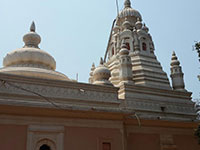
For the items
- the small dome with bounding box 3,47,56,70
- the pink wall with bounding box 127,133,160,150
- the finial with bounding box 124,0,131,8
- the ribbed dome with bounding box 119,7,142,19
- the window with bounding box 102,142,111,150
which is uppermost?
the finial with bounding box 124,0,131,8

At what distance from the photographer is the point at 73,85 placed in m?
12.9

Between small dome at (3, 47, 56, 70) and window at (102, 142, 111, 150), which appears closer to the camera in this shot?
window at (102, 142, 111, 150)

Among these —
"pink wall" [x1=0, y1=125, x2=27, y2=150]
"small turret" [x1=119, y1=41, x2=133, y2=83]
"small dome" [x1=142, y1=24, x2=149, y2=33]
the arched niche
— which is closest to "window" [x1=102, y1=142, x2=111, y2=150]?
the arched niche

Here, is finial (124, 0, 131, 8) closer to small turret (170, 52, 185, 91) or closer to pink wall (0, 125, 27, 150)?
small turret (170, 52, 185, 91)

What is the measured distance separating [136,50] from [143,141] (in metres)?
9.69

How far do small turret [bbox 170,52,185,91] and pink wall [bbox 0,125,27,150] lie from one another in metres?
12.9

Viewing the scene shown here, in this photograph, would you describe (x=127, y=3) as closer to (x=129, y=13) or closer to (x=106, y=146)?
(x=129, y=13)

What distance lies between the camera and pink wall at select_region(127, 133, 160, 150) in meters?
13.0

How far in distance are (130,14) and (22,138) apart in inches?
690

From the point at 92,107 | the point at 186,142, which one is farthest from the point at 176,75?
the point at 92,107

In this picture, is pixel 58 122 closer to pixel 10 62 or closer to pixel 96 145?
pixel 96 145

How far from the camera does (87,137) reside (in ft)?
36.8

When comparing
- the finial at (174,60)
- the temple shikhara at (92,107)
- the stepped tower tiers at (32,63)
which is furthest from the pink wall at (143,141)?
the finial at (174,60)

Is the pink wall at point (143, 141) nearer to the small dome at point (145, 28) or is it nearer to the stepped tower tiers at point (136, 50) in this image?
the stepped tower tiers at point (136, 50)
